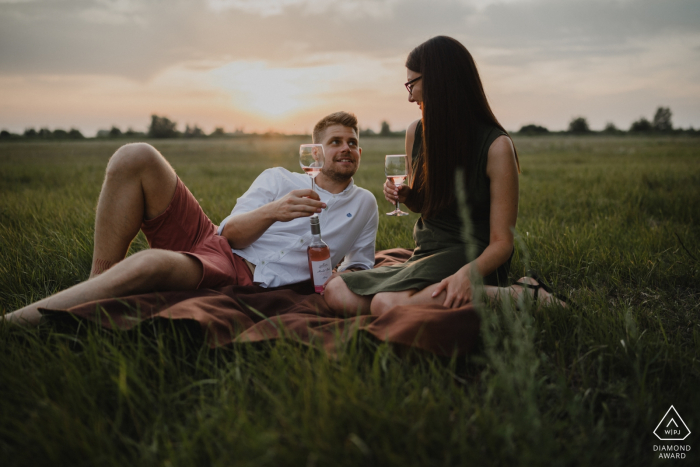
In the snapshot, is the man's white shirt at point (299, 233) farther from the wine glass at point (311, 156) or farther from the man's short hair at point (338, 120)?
the wine glass at point (311, 156)

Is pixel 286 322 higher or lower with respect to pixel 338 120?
lower

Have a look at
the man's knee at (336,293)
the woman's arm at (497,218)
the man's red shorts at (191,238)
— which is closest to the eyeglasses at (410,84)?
the woman's arm at (497,218)

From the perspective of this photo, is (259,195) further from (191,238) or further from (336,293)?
(336,293)

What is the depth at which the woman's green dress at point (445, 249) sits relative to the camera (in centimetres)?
272

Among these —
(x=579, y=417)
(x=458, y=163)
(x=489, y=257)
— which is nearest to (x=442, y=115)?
(x=458, y=163)

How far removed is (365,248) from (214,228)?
132 centimetres

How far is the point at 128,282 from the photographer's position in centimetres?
234

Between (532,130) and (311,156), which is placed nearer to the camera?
(311,156)

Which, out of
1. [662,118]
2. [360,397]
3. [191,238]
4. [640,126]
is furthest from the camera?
[662,118]

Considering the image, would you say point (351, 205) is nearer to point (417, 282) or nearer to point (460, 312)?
point (417, 282)

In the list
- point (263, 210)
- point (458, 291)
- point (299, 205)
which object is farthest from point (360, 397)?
point (263, 210)

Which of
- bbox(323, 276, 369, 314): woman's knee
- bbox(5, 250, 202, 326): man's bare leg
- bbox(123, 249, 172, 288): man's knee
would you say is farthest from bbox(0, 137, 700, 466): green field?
bbox(323, 276, 369, 314): woman's knee

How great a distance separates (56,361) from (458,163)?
2.50 m

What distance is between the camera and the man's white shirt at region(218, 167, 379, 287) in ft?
10.6
